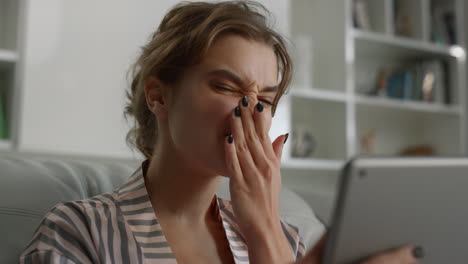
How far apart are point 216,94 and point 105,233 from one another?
32 centimetres

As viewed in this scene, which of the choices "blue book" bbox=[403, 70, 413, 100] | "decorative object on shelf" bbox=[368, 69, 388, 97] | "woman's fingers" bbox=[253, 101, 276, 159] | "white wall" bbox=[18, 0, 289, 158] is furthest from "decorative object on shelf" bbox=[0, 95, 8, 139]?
"blue book" bbox=[403, 70, 413, 100]

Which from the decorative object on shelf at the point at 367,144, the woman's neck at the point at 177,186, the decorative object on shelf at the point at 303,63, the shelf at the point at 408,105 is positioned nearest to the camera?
the woman's neck at the point at 177,186

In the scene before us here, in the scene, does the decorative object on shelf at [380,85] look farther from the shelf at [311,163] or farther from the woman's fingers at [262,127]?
the woman's fingers at [262,127]

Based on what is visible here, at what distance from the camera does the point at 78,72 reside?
2166mm

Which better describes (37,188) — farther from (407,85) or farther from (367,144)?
(407,85)

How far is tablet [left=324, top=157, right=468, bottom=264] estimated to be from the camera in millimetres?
654

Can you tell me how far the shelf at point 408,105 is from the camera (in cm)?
300

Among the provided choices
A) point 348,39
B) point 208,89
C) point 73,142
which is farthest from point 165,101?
point 348,39

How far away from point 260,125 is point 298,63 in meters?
1.86

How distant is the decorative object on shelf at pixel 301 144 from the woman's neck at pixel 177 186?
1.80m

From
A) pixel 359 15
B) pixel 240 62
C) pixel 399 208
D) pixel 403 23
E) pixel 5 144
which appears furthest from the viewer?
pixel 403 23

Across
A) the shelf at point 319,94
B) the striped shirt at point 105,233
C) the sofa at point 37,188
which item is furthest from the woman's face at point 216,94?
the shelf at point 319,94

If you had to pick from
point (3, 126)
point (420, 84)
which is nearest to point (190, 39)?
point (3, 126)

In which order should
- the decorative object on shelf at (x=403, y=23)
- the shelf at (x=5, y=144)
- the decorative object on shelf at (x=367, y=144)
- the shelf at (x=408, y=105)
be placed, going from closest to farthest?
1. the shelf at (x=5, y=144)
2. the shelf at (x=408, y=105)
3. the decorative object on shelf at (x=367, y=144)
4. the decorative object on shelf at (x=403, y=23)
